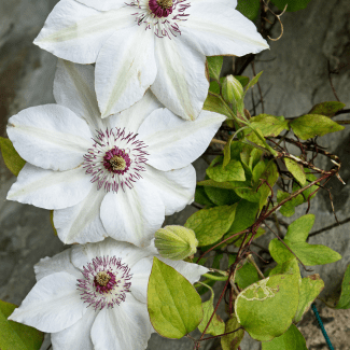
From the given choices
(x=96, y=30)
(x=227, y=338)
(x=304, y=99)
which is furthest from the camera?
(x=304, y=99)

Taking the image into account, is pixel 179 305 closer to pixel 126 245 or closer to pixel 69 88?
pixel 126 245

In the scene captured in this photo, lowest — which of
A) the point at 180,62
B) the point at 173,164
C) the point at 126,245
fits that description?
the point at 126,245

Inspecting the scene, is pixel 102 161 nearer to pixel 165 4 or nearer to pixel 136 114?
pixel 136 114

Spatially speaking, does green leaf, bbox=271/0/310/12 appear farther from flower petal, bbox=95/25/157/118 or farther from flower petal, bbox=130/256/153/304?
flower petal, bbox=130/256/153/304

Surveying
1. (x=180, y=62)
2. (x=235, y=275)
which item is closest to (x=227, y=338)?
(x=235, y=275)

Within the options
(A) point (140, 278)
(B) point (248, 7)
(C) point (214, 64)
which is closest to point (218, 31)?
(C) point (214, 64)

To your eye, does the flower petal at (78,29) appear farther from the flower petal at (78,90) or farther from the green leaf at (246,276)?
the green leaf at (246,276)
